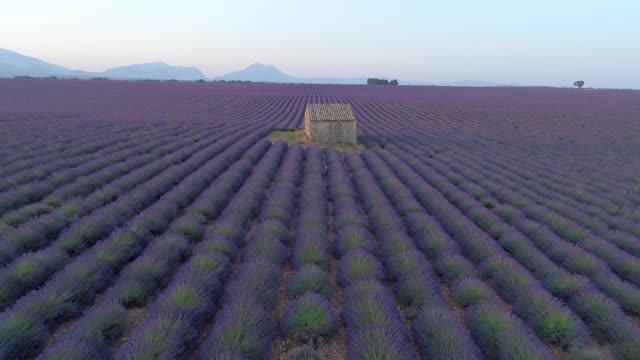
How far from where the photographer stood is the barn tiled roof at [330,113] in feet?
62.2

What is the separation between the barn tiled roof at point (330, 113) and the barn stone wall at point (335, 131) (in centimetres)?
20

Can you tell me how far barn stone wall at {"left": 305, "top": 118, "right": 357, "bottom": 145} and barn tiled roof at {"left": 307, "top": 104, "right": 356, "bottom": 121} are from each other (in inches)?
8.0

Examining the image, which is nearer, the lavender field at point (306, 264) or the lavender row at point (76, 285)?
the lavender row at point (76, 285)

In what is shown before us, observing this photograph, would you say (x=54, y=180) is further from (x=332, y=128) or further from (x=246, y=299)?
(x=332, y=128)

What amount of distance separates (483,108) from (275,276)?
41.5 meters

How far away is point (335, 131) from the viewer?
19000 mm

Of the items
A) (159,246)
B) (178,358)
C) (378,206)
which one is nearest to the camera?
(178,358)

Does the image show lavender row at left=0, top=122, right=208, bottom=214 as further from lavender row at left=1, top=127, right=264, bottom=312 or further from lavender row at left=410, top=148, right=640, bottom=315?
lavender row at left=410, top=148, right=640, bottom=315

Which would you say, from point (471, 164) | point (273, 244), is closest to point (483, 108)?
point (471, 164)

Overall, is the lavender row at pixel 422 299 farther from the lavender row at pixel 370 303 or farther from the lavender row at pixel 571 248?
the lavender row at pixel 571 248

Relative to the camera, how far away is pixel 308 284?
4.41m

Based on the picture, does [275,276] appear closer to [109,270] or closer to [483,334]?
[109,270]

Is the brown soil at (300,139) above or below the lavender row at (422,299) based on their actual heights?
below

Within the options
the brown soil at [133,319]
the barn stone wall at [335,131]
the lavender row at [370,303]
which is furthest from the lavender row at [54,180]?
the barn stone wall at [335,131]
